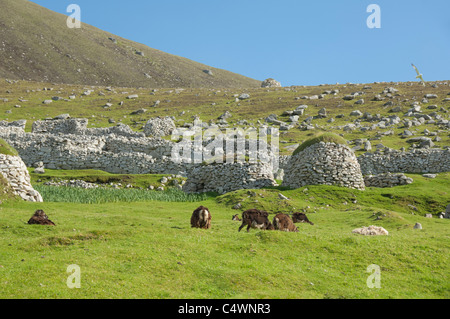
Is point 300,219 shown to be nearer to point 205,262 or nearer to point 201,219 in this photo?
point 201,219

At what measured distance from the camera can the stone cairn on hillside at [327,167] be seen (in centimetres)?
2984

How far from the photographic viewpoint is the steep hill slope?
124875 millimetres

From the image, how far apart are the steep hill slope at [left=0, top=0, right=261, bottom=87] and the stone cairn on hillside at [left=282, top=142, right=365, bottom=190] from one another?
105 metres

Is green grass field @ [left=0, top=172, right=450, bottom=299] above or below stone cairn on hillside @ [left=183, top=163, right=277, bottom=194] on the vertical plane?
below

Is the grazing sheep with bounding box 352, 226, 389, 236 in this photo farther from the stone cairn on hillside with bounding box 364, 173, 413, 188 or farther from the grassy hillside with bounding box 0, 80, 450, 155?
Answer: the grassy hillside with bounding box 0, 80, 450, 155

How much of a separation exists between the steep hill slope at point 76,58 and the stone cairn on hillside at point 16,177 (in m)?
103

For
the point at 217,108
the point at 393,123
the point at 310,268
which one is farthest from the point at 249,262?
the point at 217,108

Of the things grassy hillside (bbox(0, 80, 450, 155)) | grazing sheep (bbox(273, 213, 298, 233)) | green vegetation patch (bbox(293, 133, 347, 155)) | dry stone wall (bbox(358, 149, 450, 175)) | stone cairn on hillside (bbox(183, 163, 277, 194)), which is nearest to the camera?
grazing sheep (bbox(273, 213, 298, 233))

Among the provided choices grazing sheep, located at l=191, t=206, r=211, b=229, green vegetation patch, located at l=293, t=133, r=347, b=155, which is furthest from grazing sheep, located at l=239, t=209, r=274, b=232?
green vegetation patch, located at l=293, t=133, r=347, b=155

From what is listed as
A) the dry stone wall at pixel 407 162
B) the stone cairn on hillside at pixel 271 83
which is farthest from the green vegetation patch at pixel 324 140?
the stone cairn on hillside at pixel 271 83

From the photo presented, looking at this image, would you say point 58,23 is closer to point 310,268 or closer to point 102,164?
point 102,164

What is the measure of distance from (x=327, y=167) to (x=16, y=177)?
65.4ft

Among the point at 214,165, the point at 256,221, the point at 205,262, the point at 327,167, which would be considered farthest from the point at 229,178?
the point at 205,262

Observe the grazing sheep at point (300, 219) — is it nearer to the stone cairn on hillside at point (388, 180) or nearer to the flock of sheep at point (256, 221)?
the flock of sheep at point (256, 221)
